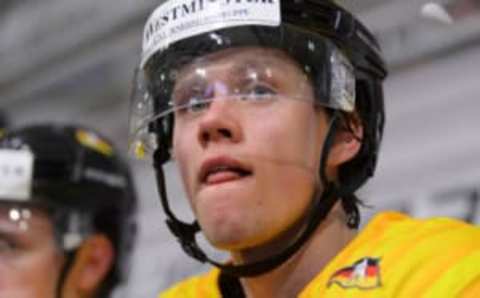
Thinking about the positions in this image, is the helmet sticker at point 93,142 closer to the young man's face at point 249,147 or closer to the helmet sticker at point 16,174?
the helmet sticker at point 16,174

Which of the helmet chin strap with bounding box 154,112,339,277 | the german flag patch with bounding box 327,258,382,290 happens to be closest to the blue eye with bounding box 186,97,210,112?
the helmet chin strap with bounding box 154,112,339,277

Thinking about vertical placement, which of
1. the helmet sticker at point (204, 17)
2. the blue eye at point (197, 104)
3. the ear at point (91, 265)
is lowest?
the ear at point (91, 265)

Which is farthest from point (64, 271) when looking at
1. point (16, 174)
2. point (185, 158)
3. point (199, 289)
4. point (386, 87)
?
point (386, 87)

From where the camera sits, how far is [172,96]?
4.14 ft

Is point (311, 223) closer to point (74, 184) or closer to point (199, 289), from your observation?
point (199, 289)

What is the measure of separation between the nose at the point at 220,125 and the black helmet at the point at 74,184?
676mm

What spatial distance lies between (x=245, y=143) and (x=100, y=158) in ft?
2.60

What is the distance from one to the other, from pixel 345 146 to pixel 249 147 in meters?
0.17

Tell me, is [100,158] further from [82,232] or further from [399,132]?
[399,132]

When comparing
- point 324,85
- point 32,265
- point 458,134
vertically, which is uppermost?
point 324,85

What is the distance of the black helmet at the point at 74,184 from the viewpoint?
1764 millimetres

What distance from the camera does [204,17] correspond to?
1229mm

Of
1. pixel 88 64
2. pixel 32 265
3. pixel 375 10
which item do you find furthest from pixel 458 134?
pixel 88 64

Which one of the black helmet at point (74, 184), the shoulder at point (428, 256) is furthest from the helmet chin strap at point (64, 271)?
the shoulder at point (428, 256)
